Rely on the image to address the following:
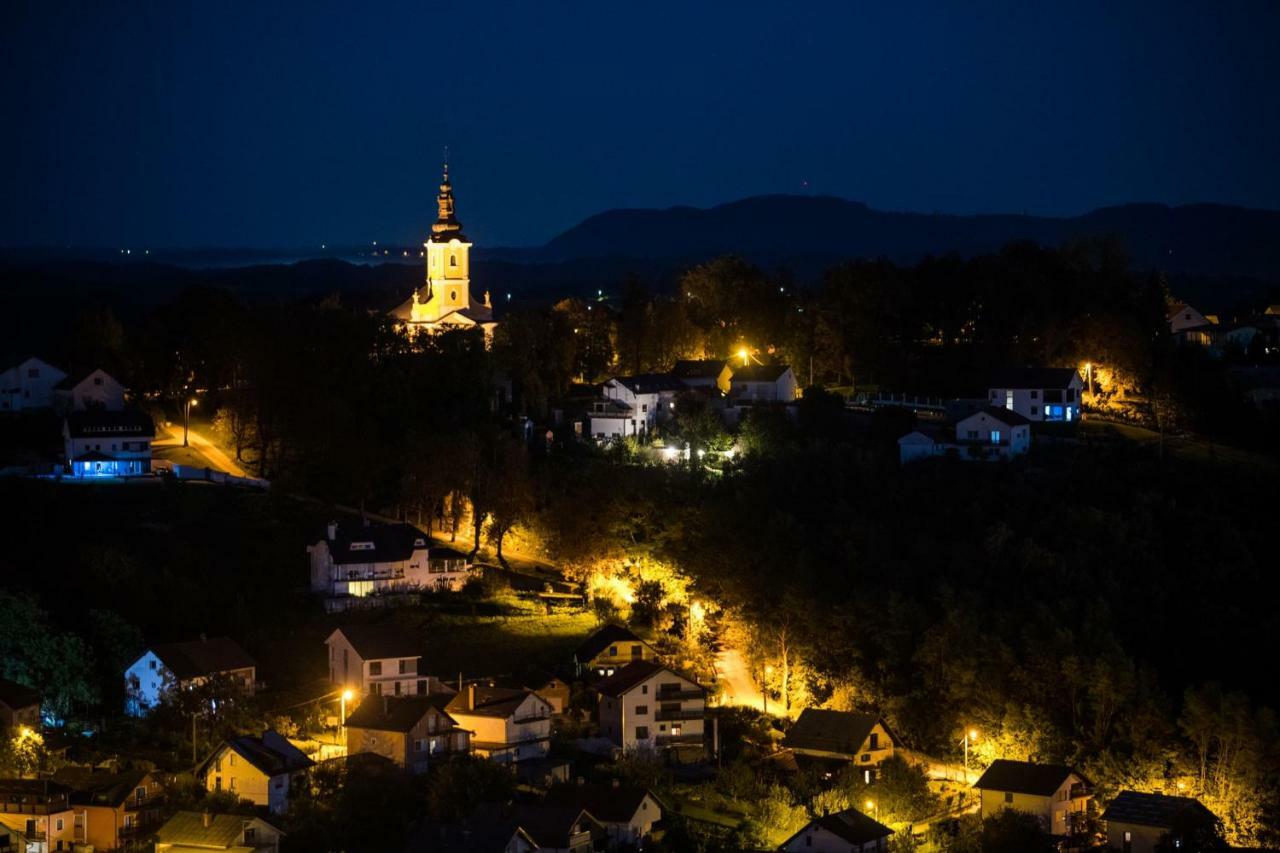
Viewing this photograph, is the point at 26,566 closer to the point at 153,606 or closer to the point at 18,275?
the point at 153,606

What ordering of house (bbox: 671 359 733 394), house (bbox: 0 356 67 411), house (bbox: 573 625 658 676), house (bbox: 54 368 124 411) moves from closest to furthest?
house (bbox: 573 625 658 676) < house (bbox: 54 368 124 411) < house (bbox: 0 356 67 411) < house (bbox: 671 359 733 394)

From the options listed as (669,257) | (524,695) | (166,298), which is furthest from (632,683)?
(669,257)

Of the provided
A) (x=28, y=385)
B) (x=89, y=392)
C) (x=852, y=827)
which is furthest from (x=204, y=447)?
(x=852, y=827)

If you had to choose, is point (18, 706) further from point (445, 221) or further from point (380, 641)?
point (445, 221)

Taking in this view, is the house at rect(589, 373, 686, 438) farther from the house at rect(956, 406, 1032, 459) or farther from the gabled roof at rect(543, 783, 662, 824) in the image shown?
the gabled roof at rect(543, 783, 662, 824)

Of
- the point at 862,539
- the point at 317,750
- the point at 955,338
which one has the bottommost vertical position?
the point at 317,750

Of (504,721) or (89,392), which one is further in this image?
(89,392)

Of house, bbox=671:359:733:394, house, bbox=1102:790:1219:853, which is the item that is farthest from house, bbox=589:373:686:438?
house, bbox=1102:790:1219:853
